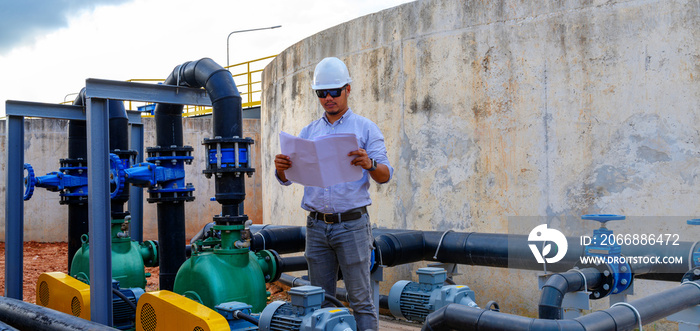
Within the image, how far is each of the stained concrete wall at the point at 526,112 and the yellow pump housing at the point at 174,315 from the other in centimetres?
283

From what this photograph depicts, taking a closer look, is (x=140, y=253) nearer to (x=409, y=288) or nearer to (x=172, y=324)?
(x=172, y=324)

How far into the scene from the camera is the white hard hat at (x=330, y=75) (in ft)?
9.98

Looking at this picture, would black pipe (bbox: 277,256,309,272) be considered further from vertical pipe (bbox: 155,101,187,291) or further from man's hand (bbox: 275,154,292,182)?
man's hand (bbox: 275,154,292,182)

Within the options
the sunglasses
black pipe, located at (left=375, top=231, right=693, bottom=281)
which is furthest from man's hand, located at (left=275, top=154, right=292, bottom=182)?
black pipe, located at (left=375, top=231, right=693, bottom=281)

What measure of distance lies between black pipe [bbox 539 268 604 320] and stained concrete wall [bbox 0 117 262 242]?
32.4 feet

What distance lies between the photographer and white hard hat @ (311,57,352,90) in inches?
120

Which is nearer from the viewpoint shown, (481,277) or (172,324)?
(172,324)

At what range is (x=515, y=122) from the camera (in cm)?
498

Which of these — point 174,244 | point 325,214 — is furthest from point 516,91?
point 174,244

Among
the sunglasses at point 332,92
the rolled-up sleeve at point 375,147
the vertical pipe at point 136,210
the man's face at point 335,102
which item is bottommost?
the vertical pipe at point 136,210

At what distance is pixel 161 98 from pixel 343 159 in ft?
6.25

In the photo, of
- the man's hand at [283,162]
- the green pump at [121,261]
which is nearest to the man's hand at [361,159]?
the man's hand at [283,162]

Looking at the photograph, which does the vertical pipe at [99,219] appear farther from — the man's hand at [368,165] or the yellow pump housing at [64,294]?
the man's hand at [368,165]

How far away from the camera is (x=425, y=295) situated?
3.65 m
